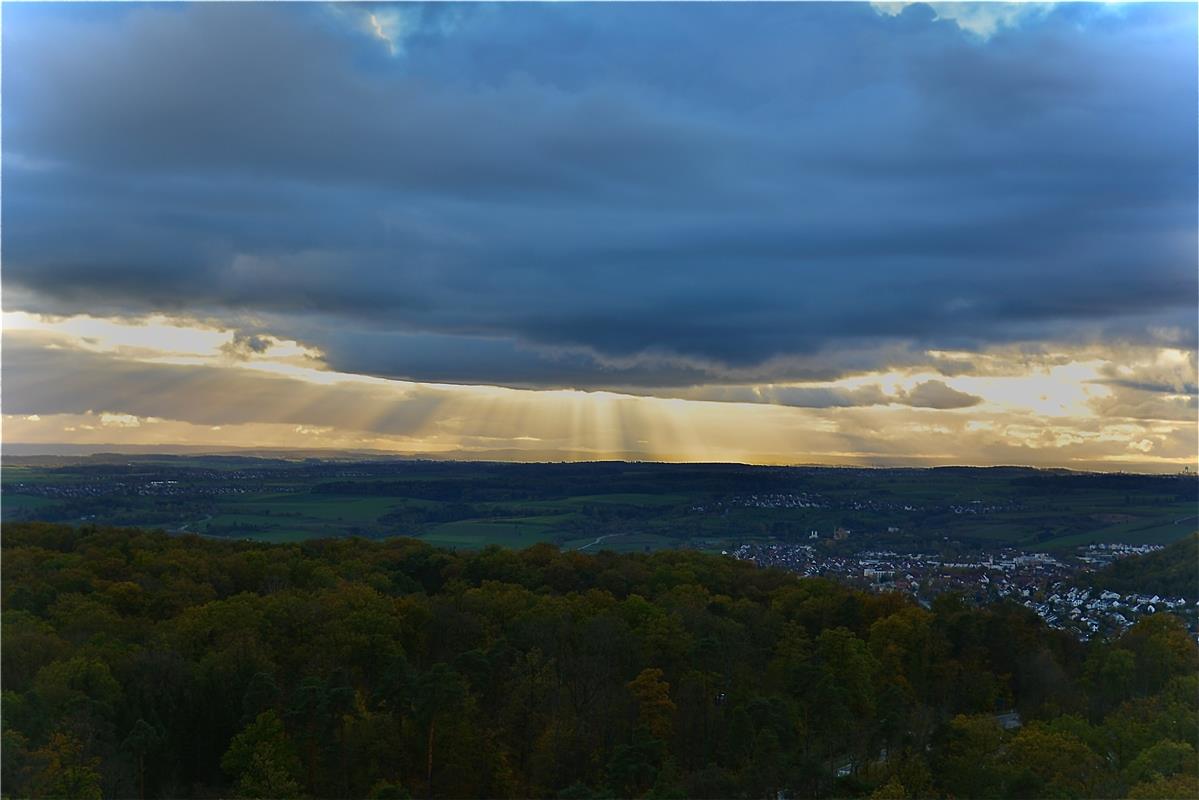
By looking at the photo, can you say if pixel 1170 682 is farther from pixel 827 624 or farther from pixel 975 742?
pixel 827 624

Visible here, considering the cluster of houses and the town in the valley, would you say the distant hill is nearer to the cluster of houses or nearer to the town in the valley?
the town in the valley

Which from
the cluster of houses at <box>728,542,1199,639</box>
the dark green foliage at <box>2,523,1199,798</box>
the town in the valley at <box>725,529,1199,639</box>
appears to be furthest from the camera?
the town in the valley at <box>725,529,1199,639</box>

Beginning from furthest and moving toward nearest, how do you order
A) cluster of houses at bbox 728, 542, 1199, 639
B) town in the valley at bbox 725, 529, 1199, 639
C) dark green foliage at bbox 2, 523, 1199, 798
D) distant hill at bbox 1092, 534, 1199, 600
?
distant hill at bbox 1092, 534, 1199, 600 → town in the valley at bbox 725, 529, 1199, 639 → cluster of houses at bbox 728, 542, 1199, 639 → dark green foliage at bbox 2, 523, 1199, 798

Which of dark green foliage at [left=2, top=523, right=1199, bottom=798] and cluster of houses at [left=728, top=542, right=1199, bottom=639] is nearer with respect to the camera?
dark green foliage at [left=2, top=523, right=1199, bottom=798]

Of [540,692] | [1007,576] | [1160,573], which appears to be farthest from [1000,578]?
[540,692]

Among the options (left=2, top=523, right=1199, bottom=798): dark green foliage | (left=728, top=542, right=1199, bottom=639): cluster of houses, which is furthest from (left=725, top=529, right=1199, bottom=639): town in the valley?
(left=2, top=523, right=1199, bottom=798): dark green foliage

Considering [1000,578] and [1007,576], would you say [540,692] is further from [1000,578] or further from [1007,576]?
[1007,576]
